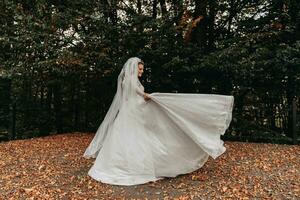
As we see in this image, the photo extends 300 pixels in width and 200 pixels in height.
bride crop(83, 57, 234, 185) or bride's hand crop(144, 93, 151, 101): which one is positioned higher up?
bride's hand crop(144, 93, 151, 101)

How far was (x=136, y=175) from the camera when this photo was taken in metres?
6.38

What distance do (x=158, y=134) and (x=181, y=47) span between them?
4.65m

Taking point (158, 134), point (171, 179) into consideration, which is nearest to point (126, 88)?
point (158, 134)

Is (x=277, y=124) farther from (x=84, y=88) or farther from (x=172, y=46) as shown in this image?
(x=84, y=88)

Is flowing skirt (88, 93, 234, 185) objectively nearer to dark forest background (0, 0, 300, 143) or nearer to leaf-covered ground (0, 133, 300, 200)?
leaf-covered ground (0, 133, 300, 200)

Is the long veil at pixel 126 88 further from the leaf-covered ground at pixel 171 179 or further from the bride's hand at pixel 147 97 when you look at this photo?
the leaf-covered ground at pixel 171 179

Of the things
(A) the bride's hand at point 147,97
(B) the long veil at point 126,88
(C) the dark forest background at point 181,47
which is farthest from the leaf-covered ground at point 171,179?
(C) the dark forest background at point 181,47

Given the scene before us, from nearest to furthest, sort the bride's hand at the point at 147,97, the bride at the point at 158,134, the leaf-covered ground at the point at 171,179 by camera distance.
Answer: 1. the leaf-covered ground at the point at 171,179
2. the bride at the point at 158,134
3. the bride's hand at the point at 147,97

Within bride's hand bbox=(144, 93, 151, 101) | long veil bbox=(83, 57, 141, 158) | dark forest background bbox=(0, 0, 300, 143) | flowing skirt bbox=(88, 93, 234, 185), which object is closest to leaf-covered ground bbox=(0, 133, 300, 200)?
flowing skirt bbox=(88, 93, 234, 185)

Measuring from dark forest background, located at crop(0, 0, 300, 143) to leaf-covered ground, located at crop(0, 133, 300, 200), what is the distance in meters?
2.26

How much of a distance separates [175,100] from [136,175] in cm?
148

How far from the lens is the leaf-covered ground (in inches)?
234

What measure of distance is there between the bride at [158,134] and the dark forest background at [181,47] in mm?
3622

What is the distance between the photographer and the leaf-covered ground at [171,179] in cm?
593
